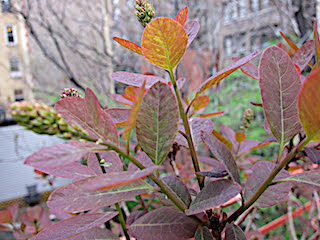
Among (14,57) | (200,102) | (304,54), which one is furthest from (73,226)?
(14,57)

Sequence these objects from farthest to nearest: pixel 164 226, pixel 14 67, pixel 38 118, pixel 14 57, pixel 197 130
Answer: pixel 14 67
pixel 14 57
pixel 197 130
pixel 164 226
pixel 38 118

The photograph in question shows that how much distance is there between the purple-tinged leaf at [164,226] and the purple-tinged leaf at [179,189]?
0.02m

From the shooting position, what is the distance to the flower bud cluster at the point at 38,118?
0.19m

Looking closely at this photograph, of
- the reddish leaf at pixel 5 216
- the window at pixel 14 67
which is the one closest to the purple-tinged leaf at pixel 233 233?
the reddish leaf at pixel 5 216

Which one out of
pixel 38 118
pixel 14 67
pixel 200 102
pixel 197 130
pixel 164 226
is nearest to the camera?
pixel 38 118

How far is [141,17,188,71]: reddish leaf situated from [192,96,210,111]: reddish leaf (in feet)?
0.78

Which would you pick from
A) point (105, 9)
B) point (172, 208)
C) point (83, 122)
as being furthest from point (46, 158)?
point (105, 9)

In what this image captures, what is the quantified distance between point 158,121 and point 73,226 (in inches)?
7.0

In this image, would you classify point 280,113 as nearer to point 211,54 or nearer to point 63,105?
point 63,105

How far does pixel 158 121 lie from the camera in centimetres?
26

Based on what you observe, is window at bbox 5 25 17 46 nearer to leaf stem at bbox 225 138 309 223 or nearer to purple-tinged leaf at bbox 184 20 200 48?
purple-tinged leaf at bbox 184 20 200 48

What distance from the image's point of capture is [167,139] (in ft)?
0.87

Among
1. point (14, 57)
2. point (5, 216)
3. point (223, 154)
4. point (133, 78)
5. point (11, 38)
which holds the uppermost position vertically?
point (11, 38)

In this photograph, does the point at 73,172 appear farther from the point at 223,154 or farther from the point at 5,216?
the point at 5,216
